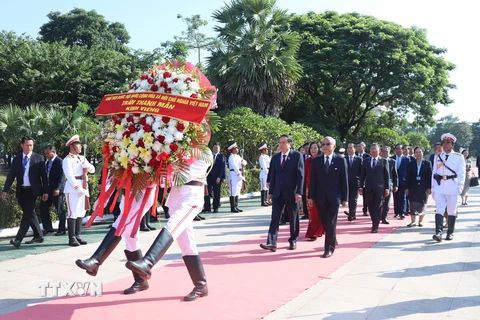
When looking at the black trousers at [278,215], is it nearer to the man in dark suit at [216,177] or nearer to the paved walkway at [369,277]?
the paved walkway at [369,277]

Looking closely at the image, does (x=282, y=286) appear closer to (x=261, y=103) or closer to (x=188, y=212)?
(x=188, y=212)

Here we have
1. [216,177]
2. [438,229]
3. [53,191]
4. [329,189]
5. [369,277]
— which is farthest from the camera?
[216,177]

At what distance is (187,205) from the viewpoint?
4.59 m

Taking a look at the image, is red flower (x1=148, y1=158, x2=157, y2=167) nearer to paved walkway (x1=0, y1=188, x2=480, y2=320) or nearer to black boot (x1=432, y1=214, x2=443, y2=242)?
paved walkway (x1=0, y1=188, x2=480, y2=320)

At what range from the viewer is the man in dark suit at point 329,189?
278 inches

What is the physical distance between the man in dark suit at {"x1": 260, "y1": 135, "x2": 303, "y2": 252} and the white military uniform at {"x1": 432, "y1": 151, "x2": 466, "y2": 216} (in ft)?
8.75

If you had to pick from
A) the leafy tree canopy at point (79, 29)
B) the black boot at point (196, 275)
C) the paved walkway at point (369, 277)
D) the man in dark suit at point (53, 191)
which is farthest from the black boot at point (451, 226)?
the leafy tree canopy at point (79, 29)

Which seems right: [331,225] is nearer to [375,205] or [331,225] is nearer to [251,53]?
[375,205]

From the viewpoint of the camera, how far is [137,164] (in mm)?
4379

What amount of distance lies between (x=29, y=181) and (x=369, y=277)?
5612 mm

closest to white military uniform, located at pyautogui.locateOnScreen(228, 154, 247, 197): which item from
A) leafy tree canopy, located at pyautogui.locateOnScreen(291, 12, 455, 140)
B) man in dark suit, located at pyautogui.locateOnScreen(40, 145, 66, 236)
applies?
man in dark suit, located at pyautogui.locateOnScreen(40, 145, 66, 236)

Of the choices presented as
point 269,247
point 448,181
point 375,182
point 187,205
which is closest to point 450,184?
point 448,181

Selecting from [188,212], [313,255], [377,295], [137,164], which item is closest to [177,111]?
[137,164]

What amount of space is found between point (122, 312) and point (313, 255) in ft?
11.7
